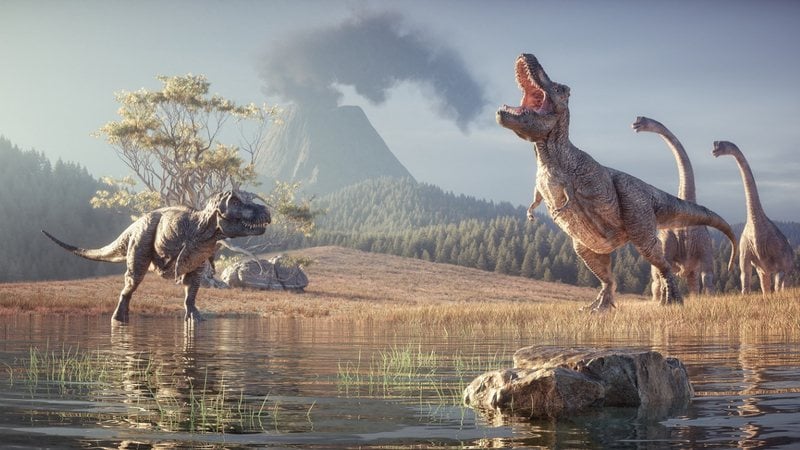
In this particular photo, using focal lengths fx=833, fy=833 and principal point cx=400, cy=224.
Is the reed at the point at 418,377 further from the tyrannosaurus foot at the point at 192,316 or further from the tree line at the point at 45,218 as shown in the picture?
the tree line at the point at 45,218

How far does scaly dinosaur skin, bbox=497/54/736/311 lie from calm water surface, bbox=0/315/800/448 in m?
4.78

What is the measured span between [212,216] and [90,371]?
8909 millimetres

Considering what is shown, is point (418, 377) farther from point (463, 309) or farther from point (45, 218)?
point (45, 218)

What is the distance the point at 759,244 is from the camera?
2062 centimetres

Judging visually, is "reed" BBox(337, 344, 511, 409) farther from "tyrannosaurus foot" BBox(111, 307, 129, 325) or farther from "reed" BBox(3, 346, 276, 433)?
"tyrannosaurus foot" BBox(111, 307, 129, 325)

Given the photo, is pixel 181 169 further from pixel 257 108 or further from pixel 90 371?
pixel 90 371

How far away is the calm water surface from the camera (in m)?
3.58

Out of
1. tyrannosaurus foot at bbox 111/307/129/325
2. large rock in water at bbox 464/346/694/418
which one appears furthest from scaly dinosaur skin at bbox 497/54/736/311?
tyrannosaurus foot at bbox 111/307/129/325

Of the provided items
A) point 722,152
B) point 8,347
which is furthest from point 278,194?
point 8,347

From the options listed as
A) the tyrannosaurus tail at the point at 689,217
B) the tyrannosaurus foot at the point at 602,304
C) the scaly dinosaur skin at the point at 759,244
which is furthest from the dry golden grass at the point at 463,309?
the scaly dinosaur skin at the point at 759,244

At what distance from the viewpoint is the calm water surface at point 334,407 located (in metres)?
3.58

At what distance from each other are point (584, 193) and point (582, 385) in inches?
348

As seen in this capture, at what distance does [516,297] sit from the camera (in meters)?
60.7

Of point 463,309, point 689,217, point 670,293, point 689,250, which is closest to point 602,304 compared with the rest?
point 670,293
